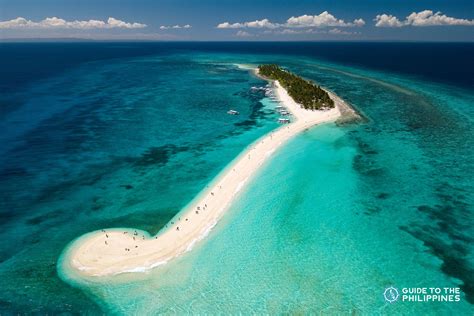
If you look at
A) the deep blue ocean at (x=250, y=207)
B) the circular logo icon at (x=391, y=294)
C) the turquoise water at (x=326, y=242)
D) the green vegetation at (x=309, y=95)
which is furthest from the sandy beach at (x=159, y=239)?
the green vegetation at (x=309, y=95)

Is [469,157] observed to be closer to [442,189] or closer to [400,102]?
[442,189]

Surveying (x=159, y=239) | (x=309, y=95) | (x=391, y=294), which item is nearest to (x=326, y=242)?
(x=391, y=294)

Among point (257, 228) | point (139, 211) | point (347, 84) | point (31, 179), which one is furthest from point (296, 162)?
point (347, 84)

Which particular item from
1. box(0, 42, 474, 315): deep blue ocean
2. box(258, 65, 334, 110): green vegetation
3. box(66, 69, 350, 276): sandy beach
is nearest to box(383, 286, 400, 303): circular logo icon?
box(0, 42, 474, 315): deep blue ocean

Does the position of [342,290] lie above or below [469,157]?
below

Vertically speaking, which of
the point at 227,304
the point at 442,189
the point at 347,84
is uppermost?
the point at 347,84

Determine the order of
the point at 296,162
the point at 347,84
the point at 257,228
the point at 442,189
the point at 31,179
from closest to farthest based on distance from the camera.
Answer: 1. the point at 257,228
2. the point at 442,189
3. the point at 31,179
4. the point at 296,162
5. the point at 347,84

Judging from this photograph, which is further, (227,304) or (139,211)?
(139,211)
